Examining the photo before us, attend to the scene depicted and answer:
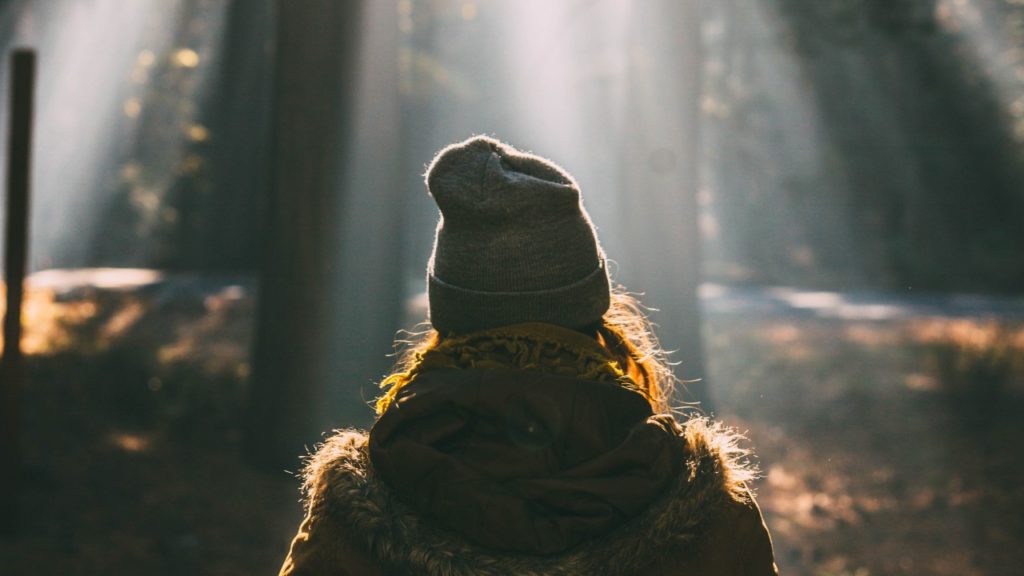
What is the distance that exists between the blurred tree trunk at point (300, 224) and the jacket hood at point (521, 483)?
604 centimetres

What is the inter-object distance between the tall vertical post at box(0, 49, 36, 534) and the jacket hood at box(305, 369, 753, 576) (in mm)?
4796

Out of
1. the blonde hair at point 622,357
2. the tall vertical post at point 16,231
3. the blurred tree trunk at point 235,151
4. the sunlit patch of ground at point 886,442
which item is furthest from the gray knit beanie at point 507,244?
the blurred tree trunk at point 235,151

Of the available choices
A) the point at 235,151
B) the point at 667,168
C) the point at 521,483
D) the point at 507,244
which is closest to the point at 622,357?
the point at 507,244

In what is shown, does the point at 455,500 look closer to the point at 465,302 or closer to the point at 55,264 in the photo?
the point at 465,302

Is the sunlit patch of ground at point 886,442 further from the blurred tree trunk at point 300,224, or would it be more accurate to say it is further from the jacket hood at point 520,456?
the jacket hood at point 520,456

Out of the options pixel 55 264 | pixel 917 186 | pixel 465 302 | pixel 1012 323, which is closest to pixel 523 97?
pixel 917 186

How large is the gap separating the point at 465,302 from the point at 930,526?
6.52 m

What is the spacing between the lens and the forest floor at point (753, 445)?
6.79 m

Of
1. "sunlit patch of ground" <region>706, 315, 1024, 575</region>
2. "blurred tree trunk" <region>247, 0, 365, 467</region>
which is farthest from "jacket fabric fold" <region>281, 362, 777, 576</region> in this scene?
"blurred tree trunk" <region>247, 0, 365, 467</region>

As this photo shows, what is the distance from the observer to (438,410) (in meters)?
1.81

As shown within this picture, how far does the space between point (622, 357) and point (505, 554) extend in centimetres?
56

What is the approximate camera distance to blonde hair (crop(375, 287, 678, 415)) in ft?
6.56

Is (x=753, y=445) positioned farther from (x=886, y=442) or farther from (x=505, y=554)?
(x=505, y=554)

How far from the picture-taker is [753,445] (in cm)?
909
